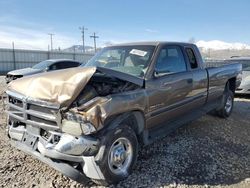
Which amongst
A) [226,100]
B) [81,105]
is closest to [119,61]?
[81,105]

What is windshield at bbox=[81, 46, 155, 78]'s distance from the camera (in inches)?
160

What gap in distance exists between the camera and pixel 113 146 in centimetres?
326

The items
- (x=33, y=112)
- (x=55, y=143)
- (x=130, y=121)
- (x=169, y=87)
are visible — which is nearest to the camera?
(x=55, y=143)

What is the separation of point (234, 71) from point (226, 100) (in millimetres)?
883

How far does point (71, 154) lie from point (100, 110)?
2.04 feet

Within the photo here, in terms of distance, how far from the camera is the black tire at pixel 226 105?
6.70 metres

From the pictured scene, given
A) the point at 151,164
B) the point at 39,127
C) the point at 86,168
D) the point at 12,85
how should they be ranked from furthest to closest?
the point at 151,164 < the point at 12,85 < the point at 39,127 < the point at 86,168

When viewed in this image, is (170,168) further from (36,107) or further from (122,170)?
(36,107)

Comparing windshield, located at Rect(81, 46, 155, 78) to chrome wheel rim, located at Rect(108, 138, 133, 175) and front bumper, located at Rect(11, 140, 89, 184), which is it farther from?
front bumper, located at Rect(11, 140, 89, 184)

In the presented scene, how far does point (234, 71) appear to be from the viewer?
7.08m

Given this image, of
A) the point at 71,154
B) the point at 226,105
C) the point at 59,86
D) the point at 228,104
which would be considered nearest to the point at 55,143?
the point at 71,154

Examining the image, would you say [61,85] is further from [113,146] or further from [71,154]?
[113,146]

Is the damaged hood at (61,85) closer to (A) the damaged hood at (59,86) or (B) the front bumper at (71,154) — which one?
(A) the damaged hood at (59,86)

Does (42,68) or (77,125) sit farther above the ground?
(42,68)
